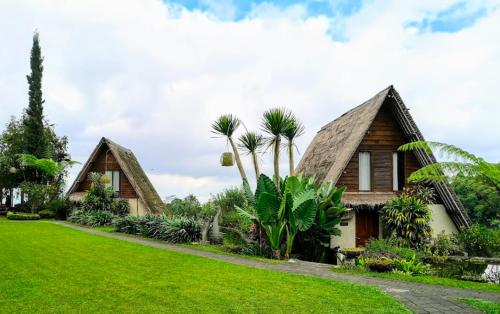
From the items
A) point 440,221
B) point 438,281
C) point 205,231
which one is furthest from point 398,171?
point 205,231

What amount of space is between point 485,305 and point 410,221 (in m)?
7.81

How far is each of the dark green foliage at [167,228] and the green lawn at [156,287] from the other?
12.4ft

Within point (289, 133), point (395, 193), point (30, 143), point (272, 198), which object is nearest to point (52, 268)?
point (272, 198)

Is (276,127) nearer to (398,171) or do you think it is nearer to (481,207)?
(398,171)

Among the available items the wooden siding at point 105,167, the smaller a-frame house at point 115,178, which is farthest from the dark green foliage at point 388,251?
the wooden siding at point 105,167

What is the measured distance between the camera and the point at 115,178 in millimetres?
24312

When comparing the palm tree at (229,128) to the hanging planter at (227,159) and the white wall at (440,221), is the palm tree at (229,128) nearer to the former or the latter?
the hanging planter at (227,159)

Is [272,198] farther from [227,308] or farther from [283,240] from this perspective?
[227,308]

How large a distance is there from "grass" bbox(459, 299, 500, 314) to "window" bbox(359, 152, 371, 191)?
932 cm

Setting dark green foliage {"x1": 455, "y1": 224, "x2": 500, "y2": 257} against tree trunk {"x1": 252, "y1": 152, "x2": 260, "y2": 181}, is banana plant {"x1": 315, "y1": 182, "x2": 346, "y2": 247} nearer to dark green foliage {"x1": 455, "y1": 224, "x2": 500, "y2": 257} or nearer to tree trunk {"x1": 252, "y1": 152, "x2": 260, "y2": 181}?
tree trunk {"x1": 252, "y1": 152, "x2": 260, "y2": 181}

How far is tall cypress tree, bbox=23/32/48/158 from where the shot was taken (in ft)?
97.3

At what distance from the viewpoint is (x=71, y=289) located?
7547 mm

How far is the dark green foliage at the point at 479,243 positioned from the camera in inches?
565

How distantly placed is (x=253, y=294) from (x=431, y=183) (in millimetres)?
11081
